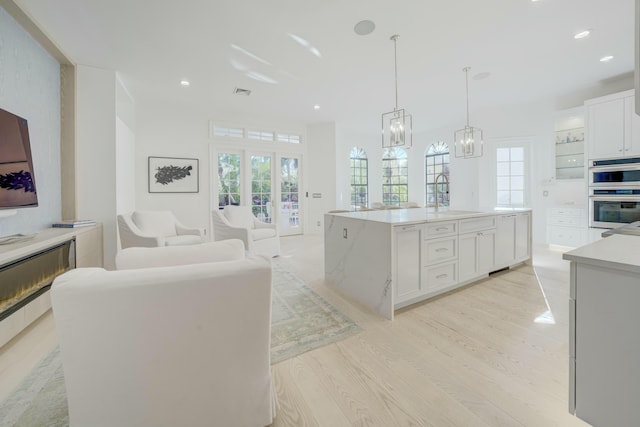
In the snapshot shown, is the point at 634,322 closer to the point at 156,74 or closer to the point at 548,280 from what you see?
the point at 548,280

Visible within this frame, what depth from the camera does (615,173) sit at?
13.2ft

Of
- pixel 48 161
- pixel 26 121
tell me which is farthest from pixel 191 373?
pixel 48 161

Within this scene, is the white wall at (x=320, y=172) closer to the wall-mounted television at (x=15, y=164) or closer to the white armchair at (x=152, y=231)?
the white armchair at (x=152, y=231)

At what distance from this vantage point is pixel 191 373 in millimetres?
1005

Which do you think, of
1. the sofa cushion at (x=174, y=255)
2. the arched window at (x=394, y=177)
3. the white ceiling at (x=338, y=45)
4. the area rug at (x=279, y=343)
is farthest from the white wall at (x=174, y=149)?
the arched window at (x=394, y=177)

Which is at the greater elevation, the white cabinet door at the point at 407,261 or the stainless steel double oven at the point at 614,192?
the stainless steel double oven at the point at 614,192

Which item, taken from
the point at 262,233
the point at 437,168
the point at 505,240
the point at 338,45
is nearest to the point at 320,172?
the point at 262,233

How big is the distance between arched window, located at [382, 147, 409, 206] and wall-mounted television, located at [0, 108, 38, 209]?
25.2ft

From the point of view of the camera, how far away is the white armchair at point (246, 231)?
4105 millimetres

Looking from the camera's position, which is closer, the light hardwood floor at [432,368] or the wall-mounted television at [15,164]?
the light hardwood floor at [432,368]

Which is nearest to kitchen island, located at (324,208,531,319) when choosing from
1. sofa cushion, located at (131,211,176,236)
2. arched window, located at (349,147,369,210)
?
sofa cushion, located at (131,211,176,236)

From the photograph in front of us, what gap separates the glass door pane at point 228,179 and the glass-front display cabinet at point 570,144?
6512mm

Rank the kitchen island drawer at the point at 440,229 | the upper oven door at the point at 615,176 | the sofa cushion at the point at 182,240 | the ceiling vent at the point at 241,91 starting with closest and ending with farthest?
the kitchen island drawer at the point at 440,229, the sofa cushion at the point at 182,240, the upper oven door at the point at 615,176, the ceiling vent at the point at 241,91

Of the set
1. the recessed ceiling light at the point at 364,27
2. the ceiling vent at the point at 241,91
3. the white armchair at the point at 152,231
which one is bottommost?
the white armchair at the point at 152,231
